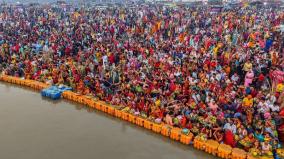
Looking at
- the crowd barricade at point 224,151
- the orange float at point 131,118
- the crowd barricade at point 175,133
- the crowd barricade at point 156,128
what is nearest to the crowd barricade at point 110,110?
the orange float at point 131,118

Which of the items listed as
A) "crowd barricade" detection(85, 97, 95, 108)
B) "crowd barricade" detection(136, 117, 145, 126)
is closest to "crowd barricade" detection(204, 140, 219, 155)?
"crowd barricade" detection(136, 117, 145, 126)

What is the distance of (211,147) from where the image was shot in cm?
1068

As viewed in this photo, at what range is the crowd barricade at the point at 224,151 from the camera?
10.3 m

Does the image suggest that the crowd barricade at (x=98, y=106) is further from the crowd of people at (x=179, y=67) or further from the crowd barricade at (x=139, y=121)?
the crowd barricade at (x=139, y=121)

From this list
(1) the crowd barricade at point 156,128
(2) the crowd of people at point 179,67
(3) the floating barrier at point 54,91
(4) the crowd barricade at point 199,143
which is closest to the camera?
(4) the crowd barricade at point 199,143

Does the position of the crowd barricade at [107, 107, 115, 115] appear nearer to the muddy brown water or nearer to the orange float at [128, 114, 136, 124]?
the muddy brown water

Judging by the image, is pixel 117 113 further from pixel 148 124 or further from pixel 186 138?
pixel 186 138

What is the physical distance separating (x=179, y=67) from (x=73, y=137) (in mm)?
6179

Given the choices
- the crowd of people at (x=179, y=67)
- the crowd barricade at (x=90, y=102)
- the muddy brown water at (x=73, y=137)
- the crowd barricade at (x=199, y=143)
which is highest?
the crowd of people at (x=179, y=67)

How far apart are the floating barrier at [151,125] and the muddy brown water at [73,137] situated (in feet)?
0.71

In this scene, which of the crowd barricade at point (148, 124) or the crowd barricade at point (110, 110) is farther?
the crowd barricade at point (110, 110)

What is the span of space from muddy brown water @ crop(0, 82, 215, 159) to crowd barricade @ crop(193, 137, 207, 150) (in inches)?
6.2

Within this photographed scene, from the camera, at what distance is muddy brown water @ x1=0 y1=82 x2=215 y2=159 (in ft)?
35.5

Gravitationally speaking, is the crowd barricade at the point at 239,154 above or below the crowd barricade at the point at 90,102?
below
